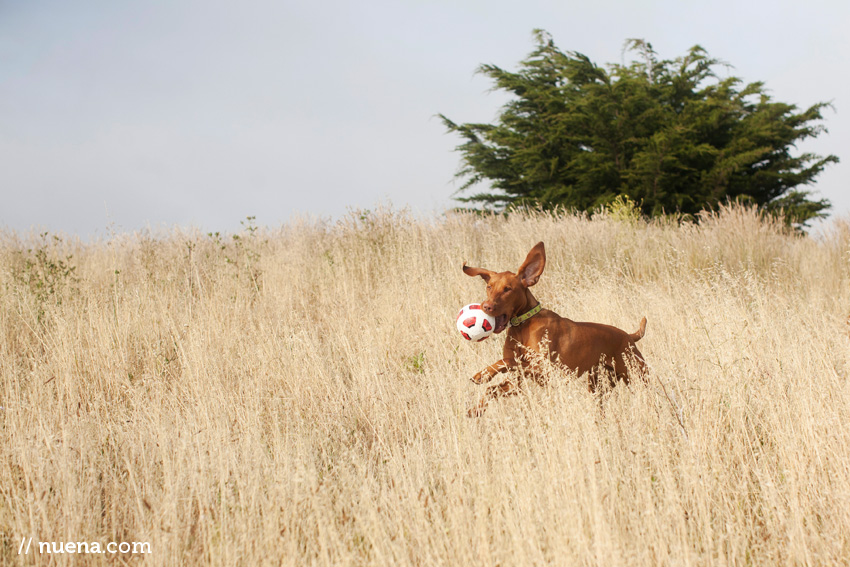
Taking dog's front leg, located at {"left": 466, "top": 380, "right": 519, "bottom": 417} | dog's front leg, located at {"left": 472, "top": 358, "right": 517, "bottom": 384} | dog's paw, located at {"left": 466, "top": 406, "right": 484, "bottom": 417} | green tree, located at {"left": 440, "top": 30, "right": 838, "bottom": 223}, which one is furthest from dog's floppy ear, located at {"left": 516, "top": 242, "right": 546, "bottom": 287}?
green tree, located at {"left": 440, "top": 30, "right": 838, "bottom": 223}

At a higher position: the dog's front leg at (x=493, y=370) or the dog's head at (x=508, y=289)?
the dog's head at (x=508, y=289)

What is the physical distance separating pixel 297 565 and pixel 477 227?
300 inches

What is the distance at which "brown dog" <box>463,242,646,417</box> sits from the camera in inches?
125

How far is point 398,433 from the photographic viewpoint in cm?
377

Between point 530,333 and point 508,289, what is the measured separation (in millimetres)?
273

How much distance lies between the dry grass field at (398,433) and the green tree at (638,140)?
385 inches

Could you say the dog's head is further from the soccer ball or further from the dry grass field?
the dry grass field

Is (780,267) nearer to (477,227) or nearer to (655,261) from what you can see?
(655,261)

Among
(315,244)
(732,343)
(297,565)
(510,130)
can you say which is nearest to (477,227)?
(315,244)

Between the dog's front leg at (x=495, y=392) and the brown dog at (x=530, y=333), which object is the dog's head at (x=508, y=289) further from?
the dog's front leg at (x=495, y=392)

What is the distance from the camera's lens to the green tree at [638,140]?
16703 millimetres

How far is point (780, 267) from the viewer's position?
8.62 metres

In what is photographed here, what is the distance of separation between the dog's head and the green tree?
13.0 meters

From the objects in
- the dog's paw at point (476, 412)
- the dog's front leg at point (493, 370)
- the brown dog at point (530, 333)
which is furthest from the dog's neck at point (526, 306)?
the dog's paw at point (476, 412)
